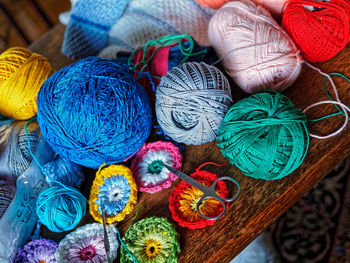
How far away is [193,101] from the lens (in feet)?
1.95

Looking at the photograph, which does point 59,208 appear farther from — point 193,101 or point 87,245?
point 193,101

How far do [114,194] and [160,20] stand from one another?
1.64ft

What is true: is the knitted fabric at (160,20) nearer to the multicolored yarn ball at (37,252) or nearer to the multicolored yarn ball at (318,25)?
the multicolored yarn ball at (318,25)

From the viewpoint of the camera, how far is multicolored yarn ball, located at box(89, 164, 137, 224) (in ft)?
2.12

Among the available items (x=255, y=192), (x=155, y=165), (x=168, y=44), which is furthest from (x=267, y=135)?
(x=168, y=44)

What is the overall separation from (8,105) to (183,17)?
0.51m

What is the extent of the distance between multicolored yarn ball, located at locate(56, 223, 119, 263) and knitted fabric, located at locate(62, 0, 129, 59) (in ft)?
1.77

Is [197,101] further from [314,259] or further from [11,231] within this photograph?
[314,259]

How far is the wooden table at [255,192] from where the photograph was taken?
60 centimetres

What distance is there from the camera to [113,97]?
1.93ft

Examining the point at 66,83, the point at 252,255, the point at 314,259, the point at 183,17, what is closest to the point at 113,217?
the point at 66,83

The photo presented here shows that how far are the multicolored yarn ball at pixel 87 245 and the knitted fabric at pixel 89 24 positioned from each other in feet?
1.77

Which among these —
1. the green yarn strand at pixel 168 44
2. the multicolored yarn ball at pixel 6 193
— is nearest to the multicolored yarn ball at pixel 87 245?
the multicolored yarn ball at pixel 6 193

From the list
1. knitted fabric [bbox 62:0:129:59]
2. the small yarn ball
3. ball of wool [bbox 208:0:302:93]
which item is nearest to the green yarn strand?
ball of wool [bbox 208:0:302:93]
